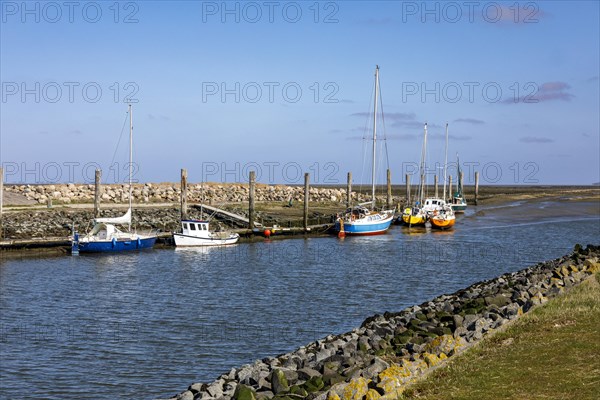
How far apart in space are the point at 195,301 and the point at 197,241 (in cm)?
2142

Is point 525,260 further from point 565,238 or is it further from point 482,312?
point 482,312

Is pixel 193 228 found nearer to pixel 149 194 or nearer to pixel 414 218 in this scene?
pixel 414 218

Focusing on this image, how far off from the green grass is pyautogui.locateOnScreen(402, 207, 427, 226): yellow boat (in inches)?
2128

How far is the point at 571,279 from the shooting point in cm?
2303

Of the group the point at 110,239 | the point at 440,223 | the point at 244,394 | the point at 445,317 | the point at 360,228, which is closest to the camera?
the point at 244,394

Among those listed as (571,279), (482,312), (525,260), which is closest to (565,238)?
(525,260)

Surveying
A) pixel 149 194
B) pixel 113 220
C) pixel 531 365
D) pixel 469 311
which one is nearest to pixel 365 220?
pixel 113 220

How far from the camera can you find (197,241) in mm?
51562

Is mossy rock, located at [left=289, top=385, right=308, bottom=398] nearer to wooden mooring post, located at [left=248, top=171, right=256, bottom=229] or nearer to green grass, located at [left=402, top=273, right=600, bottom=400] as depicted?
green grass, located at [left=402, top=273, right=600, bottom=400]

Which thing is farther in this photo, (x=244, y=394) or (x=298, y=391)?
(x=298, y=391)

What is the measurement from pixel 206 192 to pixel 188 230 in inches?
1555

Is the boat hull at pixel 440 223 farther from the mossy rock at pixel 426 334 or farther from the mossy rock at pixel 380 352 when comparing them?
the mossy rock at pixel 380 352

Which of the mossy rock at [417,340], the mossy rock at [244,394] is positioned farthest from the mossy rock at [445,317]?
the mossy rock at [244,394]

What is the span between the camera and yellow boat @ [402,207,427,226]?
2790 inches
